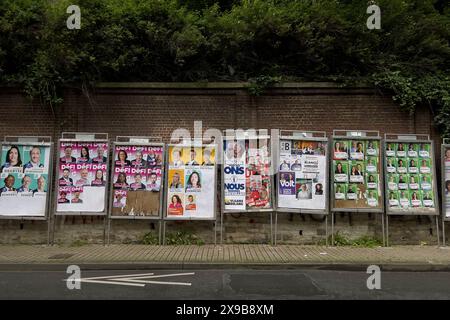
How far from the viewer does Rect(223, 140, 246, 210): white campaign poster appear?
1177 centimetres

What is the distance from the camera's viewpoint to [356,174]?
11.9 m

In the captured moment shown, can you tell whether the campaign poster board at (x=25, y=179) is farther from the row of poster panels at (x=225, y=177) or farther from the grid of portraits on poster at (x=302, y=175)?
the grid of portraits on poster at (x=302, y=175)

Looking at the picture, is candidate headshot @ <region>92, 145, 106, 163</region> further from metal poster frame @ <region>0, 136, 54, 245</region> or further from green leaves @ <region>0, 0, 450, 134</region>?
green leaves @ <region>0, 0, 450, 134</region>

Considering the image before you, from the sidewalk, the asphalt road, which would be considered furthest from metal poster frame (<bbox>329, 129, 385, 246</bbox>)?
the asphalt road

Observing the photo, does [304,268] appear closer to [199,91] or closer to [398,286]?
[398,286]

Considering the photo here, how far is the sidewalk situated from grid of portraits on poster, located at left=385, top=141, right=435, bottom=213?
3.62 feet

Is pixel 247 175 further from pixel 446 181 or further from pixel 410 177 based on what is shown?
pixel 446 181

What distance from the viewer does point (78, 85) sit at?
41.9 feet

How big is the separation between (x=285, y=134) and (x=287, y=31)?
290cm

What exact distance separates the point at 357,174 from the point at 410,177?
1417mm

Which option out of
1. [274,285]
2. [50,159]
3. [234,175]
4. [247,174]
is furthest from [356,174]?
[50,159]

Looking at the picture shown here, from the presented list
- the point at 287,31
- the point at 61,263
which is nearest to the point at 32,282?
the point at 61,263

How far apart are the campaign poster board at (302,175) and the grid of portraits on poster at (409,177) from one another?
1713mm

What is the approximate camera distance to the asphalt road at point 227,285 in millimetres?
7297
